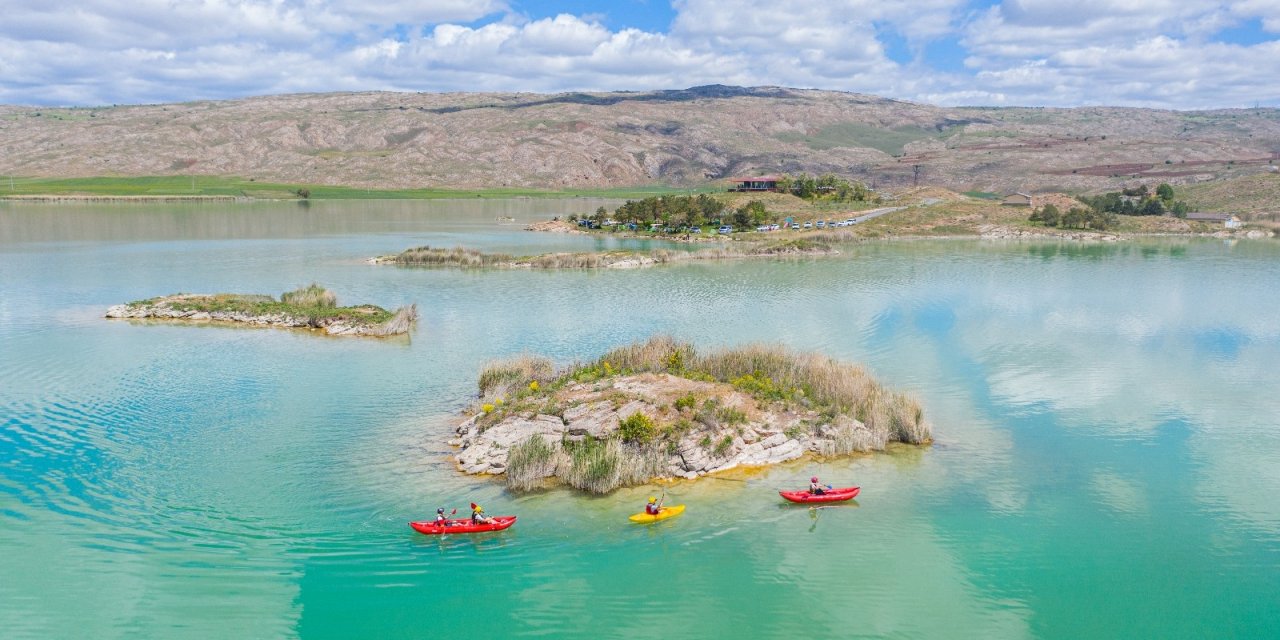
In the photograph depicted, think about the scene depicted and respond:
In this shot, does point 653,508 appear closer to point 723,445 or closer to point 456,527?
point 723,445

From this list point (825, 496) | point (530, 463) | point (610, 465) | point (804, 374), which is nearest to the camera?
point (825, 496)

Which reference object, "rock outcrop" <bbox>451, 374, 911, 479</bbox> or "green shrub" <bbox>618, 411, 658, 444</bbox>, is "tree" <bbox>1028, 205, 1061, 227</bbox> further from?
"green shrub" <bbox>618, 411, 658, 444</bbox>

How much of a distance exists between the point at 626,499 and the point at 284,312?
3001 centimetres

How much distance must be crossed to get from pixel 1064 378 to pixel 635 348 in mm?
17878

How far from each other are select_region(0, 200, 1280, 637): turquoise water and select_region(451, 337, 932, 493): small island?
3.12ft

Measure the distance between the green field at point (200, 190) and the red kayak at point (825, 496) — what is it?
166335mm

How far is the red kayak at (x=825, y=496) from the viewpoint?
21.1m

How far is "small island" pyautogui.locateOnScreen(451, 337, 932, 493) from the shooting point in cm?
2248

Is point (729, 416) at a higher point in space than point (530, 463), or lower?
higher

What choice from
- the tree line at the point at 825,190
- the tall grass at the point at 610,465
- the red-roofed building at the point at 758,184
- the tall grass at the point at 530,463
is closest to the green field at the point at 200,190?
the red-roofed building at the point at 758,184

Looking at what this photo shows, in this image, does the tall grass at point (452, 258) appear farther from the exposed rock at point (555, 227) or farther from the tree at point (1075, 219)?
the tree at point (1075, 219)

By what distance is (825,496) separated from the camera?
69.5 feet

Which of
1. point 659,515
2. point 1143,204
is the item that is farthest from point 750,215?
point 659,515

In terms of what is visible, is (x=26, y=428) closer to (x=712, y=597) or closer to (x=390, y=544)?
(x=390, y=544)
